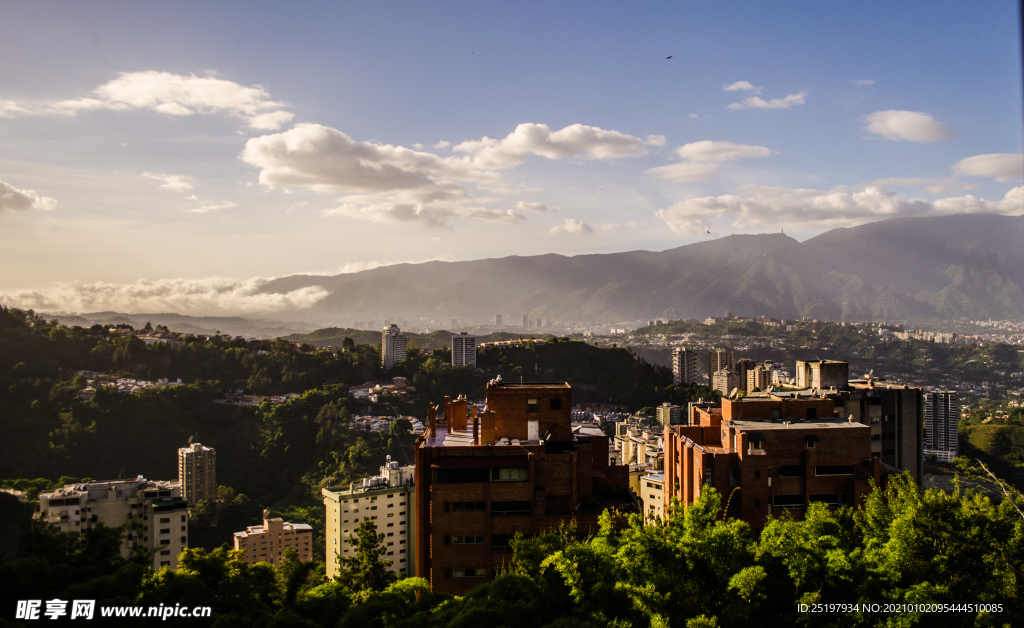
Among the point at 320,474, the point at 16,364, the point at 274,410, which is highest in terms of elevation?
the point at 16,364

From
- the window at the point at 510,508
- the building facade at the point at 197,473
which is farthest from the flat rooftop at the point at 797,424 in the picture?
the building facade at the point at 197,473

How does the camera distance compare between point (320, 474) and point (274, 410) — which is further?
point (274, 410)

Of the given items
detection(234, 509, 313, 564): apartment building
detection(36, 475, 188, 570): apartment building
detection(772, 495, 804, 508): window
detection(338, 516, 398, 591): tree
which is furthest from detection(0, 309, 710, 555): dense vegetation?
detection(772, 495, 804, 508): window

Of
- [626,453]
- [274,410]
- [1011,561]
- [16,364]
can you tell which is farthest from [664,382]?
[1011,561]

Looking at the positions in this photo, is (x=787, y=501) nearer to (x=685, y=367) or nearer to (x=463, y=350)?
(x=463, y=350)

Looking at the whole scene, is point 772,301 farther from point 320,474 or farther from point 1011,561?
point 1011,561

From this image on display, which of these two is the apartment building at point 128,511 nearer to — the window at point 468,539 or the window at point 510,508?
the window at point 468,539

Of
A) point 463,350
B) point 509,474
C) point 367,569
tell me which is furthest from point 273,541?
point 463,350
